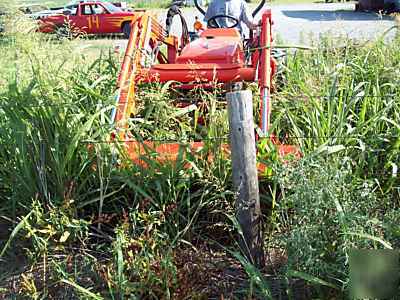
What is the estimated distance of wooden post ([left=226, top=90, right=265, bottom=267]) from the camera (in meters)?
2.88

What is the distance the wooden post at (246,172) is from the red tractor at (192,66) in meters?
0.50

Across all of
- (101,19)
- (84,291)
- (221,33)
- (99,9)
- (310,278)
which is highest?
(99,9)

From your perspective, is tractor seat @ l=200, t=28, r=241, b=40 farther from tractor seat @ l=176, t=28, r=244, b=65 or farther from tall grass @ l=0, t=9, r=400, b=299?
tall grass @ l=0, t=9, r=400, b=299

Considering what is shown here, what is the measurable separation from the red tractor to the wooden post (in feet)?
1.64

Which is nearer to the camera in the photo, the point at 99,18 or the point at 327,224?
the point at 327,224

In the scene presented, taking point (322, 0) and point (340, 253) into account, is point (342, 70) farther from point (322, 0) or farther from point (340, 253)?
point (322, 0)

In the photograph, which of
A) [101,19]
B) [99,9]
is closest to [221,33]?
[101,19]

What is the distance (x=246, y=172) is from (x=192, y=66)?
53.2 inches

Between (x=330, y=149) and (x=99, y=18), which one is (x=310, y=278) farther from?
(x=99, y=18)

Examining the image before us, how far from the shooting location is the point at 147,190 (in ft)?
10.9

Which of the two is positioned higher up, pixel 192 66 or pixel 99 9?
pixel 99 9

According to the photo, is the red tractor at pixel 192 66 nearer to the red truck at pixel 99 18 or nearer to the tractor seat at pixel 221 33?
the tractor seat at pixel 221 33

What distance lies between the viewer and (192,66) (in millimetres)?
4066

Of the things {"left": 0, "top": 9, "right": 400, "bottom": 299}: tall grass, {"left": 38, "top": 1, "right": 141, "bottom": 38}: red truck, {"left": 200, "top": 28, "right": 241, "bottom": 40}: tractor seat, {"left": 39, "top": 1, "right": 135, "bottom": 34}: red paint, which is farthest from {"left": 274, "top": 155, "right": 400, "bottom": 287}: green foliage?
{"left": 39, "top": 1, "right": 135, "bottom": 34}: red paint
